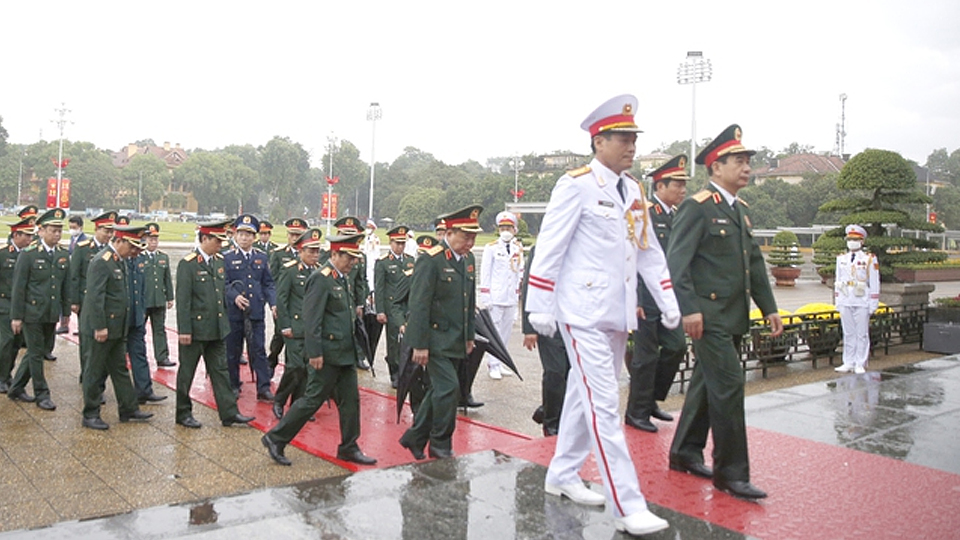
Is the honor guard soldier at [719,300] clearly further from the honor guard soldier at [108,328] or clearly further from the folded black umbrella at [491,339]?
the honor guard soldier at [108,328]

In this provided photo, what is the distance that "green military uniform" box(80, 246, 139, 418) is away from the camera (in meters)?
6.95

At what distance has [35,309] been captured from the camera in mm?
7988

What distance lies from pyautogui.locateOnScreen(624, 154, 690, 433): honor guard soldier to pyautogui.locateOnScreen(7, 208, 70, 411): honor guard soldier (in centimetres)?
555

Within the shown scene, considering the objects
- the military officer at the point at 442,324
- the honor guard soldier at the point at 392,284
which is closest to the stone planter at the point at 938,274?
the honor guard soldier at the point at 392,284

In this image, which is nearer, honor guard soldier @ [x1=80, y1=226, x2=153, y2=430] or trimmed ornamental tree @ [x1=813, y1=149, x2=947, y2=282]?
honor guard soldier @ [x1=80, y1=226, x2=153, y2=430]

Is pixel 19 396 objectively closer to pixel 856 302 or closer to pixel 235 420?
pixel 235 420

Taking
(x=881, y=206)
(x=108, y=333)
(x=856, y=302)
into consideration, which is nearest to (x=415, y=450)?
(x=108, y=333)

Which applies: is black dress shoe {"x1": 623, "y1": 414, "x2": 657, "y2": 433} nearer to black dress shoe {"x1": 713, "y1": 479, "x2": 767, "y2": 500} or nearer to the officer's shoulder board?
black dress shoe {"x1": 713, "y1": 479, "x2": 767, "y2": 500}

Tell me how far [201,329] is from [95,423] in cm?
120

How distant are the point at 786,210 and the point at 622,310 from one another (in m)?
53.4

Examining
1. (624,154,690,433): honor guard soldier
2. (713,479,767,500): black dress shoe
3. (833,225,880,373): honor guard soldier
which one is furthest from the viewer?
(833,225,880,373): honor guard soldier

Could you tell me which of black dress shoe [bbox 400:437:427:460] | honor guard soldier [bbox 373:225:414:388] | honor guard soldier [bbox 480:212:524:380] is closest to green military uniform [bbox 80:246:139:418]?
honor guard soldier [bbox 373:225:414:388]

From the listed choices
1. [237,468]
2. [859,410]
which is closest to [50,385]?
[237,468]

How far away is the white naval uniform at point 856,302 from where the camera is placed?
10.5 metres
